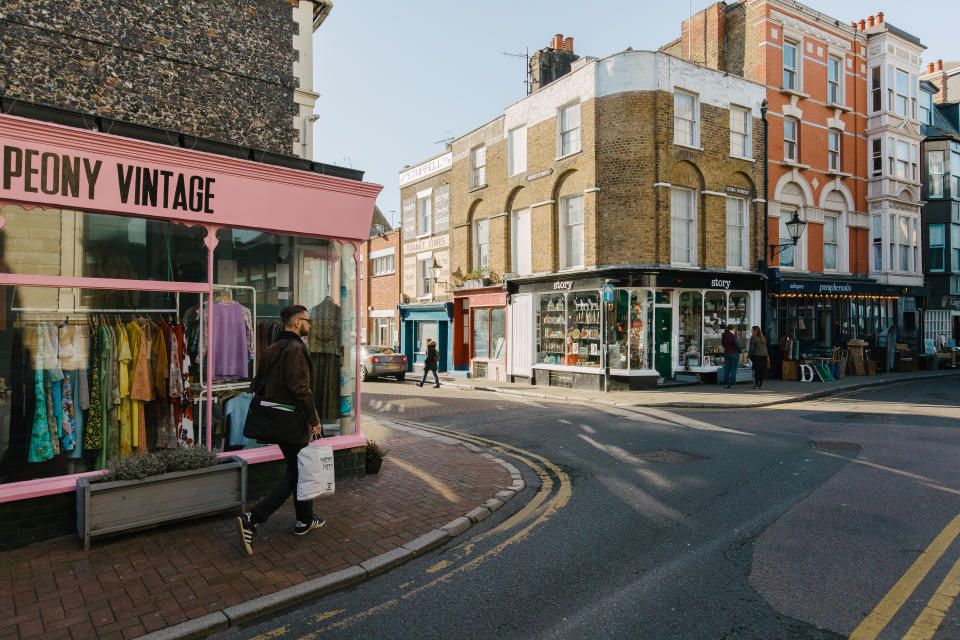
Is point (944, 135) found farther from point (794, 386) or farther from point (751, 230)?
point (794, 386)

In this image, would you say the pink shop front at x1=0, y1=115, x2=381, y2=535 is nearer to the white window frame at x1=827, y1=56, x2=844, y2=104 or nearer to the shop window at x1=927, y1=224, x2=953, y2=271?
the white window frame at x1=827, y1=56, x2=844, y2=104

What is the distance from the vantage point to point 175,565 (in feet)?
15.5

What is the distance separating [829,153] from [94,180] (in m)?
25.5

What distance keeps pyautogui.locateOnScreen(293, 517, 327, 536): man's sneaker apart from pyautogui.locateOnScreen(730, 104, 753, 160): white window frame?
755 inches

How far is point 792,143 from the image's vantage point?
2184 cm

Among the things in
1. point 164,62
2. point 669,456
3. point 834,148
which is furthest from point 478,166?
point 669,456

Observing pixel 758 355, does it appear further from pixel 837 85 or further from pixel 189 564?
pixel 189 564

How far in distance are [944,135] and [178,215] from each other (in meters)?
32.6

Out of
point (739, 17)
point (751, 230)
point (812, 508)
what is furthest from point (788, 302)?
point (812, 508)

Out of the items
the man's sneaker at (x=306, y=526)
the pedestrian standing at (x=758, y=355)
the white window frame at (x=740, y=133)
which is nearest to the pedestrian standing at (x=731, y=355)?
the pedestrian standing at (x=758, y=355)

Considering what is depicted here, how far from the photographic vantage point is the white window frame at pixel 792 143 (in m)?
21.6

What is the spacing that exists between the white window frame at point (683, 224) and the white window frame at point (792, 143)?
535cm

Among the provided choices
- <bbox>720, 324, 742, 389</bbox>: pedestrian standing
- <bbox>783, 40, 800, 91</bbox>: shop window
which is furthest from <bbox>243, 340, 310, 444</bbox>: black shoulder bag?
<bbox>783, 40, 800, 91</bbox>: shop window

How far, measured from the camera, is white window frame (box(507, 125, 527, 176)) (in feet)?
71.6
